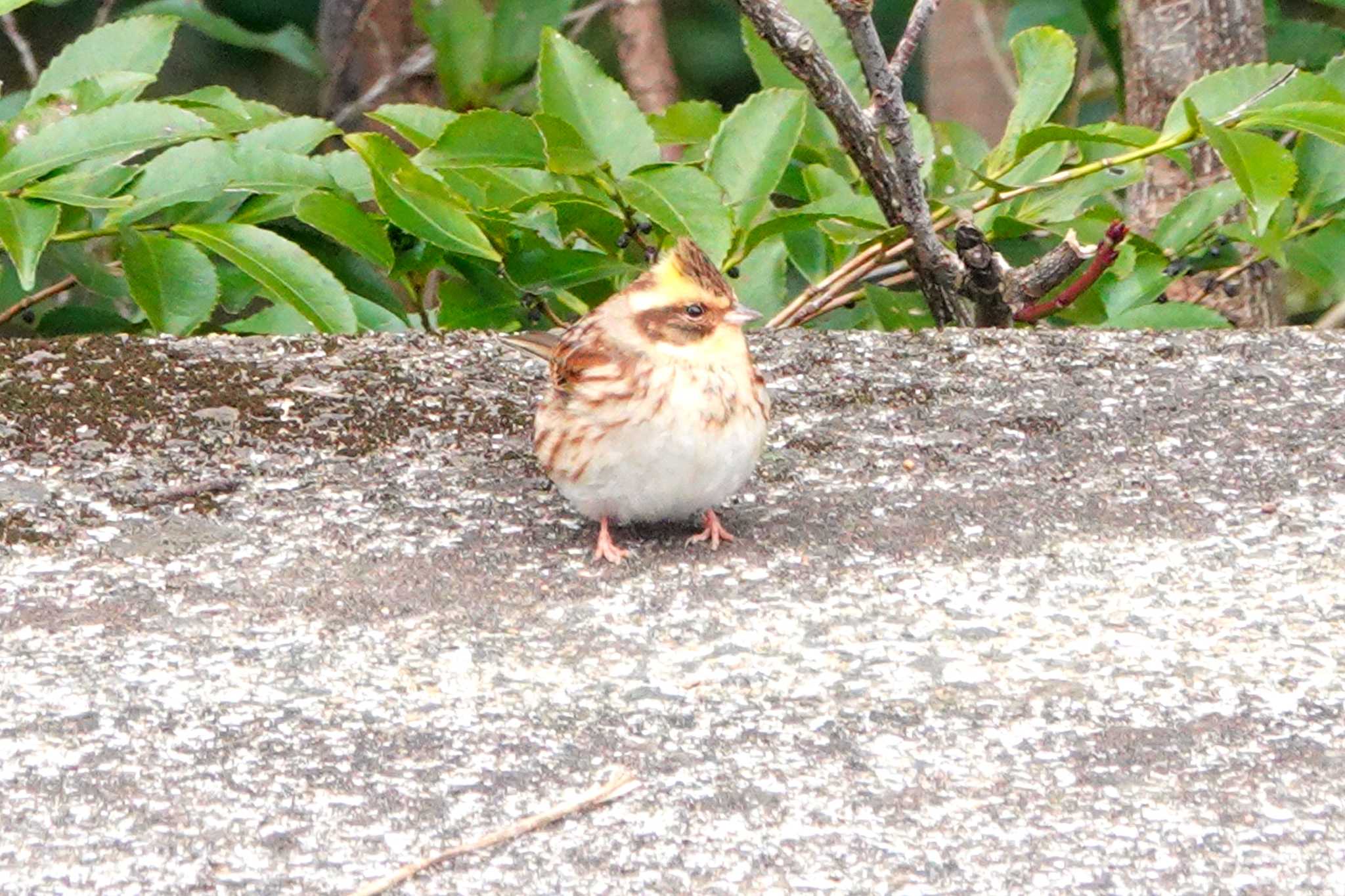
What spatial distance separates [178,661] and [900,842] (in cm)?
111

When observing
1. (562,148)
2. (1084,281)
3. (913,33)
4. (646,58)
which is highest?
(913,33)

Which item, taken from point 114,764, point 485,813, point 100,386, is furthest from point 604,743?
point 100,386

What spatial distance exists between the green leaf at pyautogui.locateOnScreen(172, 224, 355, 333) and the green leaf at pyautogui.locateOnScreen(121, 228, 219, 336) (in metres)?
0.05

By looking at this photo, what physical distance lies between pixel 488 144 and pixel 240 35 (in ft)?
6.81

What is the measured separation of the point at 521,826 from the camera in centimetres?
243

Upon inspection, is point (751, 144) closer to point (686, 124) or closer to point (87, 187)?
point (686, 124)

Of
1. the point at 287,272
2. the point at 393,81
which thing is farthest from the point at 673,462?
the point at 393,81

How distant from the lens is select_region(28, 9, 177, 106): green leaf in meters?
4.51

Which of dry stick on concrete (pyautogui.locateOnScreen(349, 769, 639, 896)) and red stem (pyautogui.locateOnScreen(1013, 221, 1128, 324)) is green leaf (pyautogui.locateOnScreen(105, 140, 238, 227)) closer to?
red stem (pyautogui.locateOnScreen(1013, 221, 1128, 324))

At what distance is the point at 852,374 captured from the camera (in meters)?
4.09

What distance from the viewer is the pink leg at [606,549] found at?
333 cm

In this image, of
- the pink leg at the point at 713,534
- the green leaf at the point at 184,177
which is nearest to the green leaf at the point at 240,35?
the green leaf at the point at 184,177

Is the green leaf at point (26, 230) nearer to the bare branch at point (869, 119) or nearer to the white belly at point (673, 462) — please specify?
the white belly at point (673, 462)

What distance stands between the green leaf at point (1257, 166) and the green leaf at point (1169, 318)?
490 millimetres
